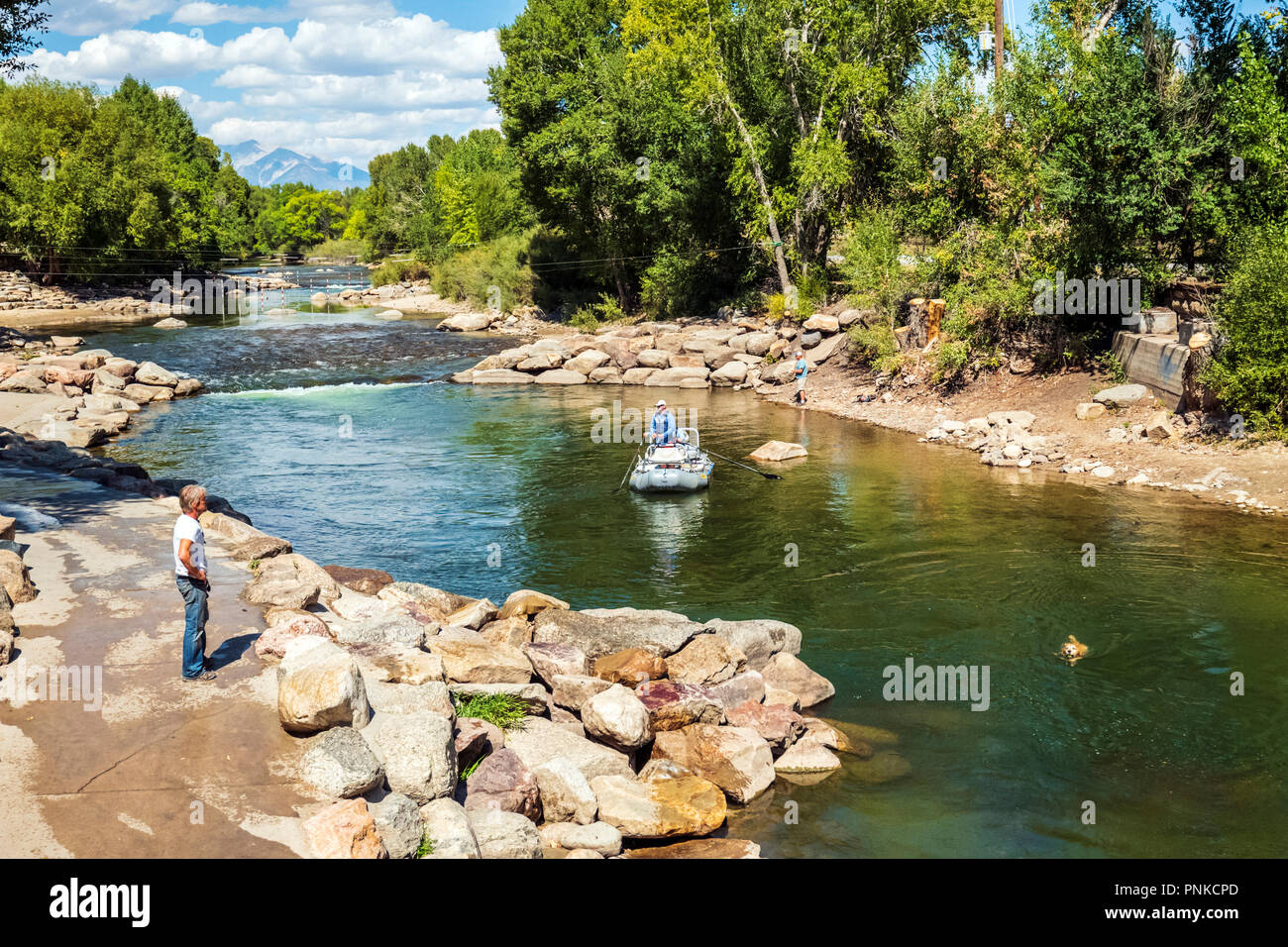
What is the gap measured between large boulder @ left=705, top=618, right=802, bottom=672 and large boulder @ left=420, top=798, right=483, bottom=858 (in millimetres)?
6057

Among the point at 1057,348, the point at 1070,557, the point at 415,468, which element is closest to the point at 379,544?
the point at 415,468

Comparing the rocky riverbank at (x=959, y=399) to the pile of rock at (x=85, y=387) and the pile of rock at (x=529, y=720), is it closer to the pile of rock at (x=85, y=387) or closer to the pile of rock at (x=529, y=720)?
the pile of rock at (x=85, y=387)

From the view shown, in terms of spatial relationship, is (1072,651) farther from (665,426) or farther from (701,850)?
(665,426)

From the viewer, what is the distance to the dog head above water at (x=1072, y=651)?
14.8m

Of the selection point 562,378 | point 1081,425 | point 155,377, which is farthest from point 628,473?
point 155,377

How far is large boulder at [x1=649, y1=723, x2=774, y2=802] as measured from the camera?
1129 cm

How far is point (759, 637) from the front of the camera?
48.1 ft

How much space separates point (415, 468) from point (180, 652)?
1694 centimetres

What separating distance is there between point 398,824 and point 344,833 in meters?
0.63

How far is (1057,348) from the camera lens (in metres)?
30.5

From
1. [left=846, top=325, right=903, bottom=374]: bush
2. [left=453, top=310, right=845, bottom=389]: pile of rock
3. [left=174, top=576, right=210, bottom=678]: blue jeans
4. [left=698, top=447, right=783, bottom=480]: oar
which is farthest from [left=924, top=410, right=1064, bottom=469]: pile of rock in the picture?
[left=174, top=576, right=210, bottom=678]: blue jeans

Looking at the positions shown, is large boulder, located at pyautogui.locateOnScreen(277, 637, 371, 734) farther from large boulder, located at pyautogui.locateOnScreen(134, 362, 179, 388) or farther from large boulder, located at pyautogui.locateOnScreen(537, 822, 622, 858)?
large boulder, located at pyautogui.locateOnScreen(134, 362, 179, 388)

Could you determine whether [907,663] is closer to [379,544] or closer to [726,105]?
[379,544]

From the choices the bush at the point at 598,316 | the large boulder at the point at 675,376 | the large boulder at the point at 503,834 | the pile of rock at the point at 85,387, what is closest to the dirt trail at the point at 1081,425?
the large boulder at the point at 675,376
